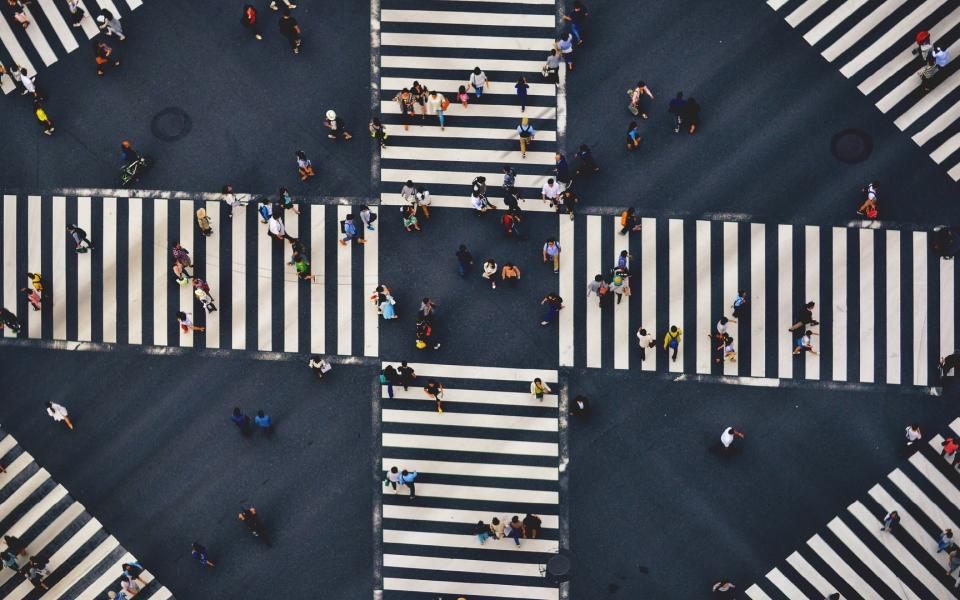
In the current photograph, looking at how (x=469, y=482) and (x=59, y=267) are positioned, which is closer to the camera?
(x=469, y=482)

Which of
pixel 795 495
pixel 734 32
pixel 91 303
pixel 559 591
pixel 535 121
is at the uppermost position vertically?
pixel 734 32

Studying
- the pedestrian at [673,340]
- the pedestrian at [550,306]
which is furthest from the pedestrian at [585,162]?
the pedestrian at [673,340]

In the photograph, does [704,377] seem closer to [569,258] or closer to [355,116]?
[569,258]

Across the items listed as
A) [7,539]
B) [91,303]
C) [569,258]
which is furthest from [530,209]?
[7,539]

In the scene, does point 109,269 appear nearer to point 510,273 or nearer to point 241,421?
point 241,421

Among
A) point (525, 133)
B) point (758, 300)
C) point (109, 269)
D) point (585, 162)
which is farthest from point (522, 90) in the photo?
point (109, 269)

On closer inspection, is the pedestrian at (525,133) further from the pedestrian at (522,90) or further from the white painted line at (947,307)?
the white painted line at (947,307)
